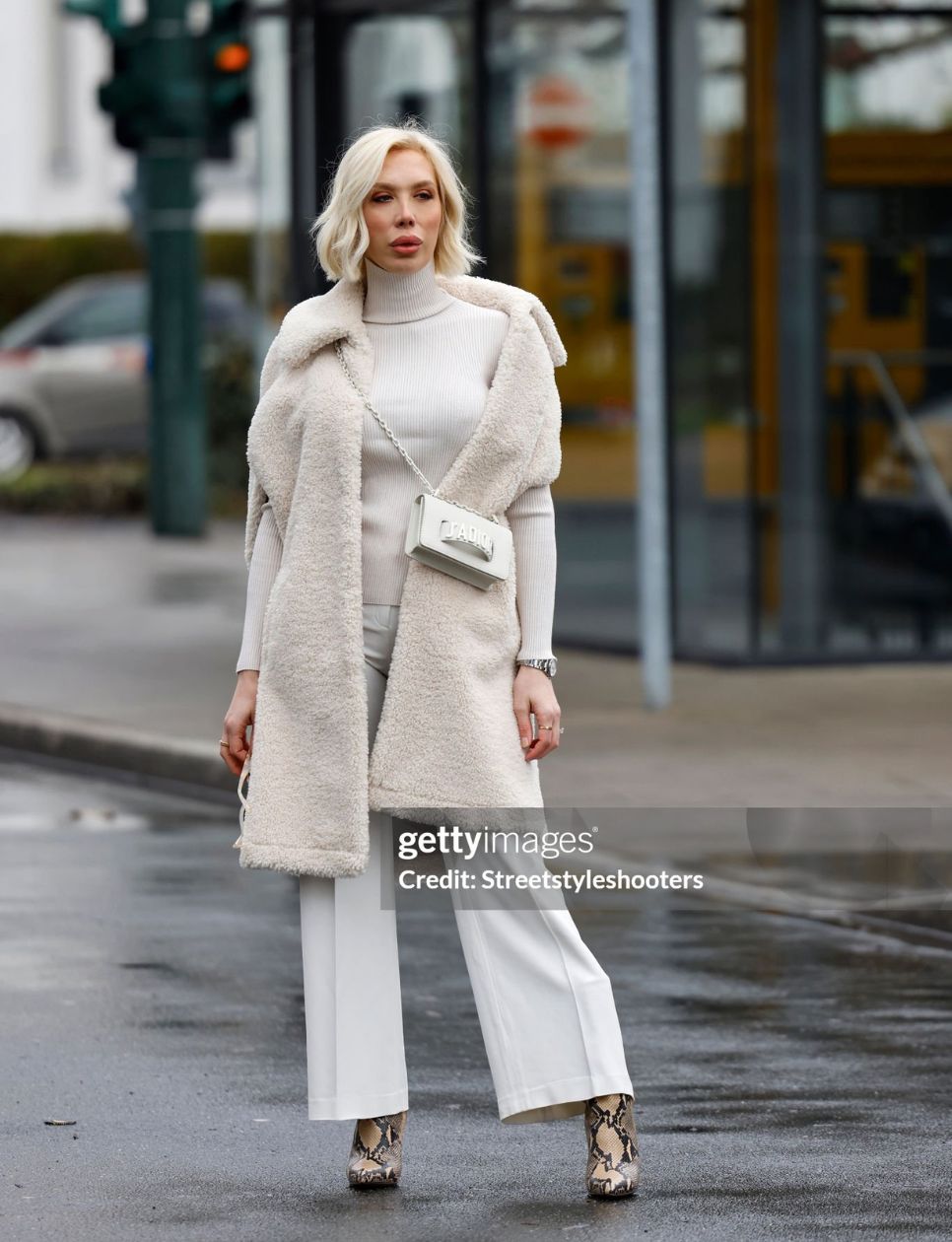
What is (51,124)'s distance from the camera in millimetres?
39969

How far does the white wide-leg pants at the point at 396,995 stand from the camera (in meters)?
5.01

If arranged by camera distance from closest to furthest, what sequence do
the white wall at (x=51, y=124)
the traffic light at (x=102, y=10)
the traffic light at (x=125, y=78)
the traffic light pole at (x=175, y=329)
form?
the traffic light at (x=125, y=78), the traffic light at (x=102, y=10), the traffic light pole at (x=175, y=329), the white wall at (x=51, y=124)

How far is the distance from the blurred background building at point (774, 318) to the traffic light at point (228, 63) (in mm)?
2416

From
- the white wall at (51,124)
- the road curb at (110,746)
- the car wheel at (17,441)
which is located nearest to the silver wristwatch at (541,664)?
the road curb at (110,746)

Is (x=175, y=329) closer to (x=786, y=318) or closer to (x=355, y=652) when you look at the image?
(x=786, y=318)

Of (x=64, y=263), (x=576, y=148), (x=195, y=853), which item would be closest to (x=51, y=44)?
(x=64, y=263)

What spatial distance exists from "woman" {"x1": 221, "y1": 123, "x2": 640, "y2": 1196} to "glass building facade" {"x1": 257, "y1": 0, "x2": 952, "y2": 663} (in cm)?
784

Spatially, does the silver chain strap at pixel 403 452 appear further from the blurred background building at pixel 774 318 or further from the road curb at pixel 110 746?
the blurred background building at pixel 774 318

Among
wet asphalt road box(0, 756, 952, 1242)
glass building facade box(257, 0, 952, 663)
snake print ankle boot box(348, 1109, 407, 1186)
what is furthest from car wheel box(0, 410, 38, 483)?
snake print ankle boot box(348, 1109, 407, 1186)

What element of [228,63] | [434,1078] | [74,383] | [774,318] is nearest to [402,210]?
[434,1078]

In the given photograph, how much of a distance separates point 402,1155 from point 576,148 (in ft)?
29.3

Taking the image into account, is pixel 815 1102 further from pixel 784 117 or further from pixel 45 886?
pixel 784 117

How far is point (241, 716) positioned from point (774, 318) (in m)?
8.17

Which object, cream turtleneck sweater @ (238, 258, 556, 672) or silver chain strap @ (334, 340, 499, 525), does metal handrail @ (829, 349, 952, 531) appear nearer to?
cream turtleneck sweater @ (238, 258, 556, 672)
